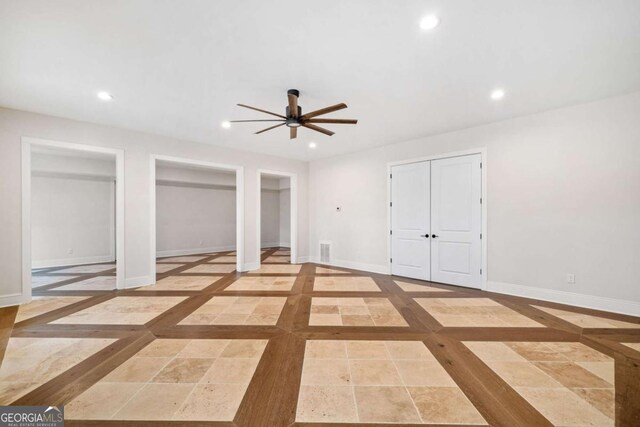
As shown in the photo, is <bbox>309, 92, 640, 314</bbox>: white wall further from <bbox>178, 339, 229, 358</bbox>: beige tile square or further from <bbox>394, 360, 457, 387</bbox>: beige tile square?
<bbox>178, 339, 229, 358</bbox>: beige tile square

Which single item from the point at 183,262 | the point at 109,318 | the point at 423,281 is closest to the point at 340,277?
the point at 423,281

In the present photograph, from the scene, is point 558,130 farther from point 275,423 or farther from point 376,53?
point 275,423

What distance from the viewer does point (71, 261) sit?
6.69 meters

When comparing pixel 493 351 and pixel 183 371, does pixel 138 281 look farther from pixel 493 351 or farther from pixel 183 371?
pixel 493 351

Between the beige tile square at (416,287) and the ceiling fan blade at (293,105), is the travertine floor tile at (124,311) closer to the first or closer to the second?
the ceiling fan blade at (293,105)

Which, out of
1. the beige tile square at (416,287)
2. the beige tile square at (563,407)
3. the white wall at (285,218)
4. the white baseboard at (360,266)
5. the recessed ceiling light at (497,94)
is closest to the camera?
the beige tile square at (563,407)

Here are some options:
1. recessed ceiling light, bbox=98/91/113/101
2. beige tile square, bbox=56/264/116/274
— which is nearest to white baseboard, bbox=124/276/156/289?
beige tile square, bbox=56/264/116/274

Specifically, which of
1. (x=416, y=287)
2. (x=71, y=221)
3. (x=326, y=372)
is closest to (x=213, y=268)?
(x=71, y=221)

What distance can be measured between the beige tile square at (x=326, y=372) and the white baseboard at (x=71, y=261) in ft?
25.8

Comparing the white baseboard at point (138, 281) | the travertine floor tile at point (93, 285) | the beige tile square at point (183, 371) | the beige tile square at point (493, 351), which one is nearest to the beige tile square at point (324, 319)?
the beige tile square at point (183, 371)

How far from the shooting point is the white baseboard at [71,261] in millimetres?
6312

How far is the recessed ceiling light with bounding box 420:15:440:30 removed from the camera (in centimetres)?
199

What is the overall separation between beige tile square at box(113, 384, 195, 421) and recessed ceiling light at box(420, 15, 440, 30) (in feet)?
11.2

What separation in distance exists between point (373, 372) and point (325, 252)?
4.83m
